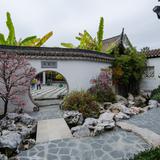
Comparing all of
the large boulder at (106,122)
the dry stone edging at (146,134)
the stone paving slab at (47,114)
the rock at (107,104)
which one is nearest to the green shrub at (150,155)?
the dry stone edging at (146,134)

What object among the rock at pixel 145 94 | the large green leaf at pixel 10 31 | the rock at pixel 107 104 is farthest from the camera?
the rock at pixel 145 94

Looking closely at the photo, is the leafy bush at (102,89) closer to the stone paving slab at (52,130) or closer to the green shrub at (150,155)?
the stone paving slab at (52,130)

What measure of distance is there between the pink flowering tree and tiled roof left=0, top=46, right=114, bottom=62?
0.61 meters

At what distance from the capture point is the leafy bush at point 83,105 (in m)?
7.08

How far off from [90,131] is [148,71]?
28.5 feet

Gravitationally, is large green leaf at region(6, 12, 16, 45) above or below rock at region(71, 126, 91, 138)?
above

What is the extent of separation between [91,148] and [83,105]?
299 cm

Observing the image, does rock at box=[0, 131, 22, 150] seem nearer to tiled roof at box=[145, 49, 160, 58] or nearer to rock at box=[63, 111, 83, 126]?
rock at box=[63, 111, 83, 126]

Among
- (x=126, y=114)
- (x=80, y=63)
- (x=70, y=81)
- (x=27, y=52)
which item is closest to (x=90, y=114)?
(x=126, y=114)

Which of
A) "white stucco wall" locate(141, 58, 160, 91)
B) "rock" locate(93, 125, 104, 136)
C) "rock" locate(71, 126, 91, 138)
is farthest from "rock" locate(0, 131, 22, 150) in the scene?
"white stucco wall" locate(141, 58, 160, 91)

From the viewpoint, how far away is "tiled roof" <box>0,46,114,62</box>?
7.92 meters

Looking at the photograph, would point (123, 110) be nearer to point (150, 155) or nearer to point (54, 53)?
point (150, 155)

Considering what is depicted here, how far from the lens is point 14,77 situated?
7.34 meters

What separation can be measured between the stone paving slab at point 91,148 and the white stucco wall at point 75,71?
4179 mm
